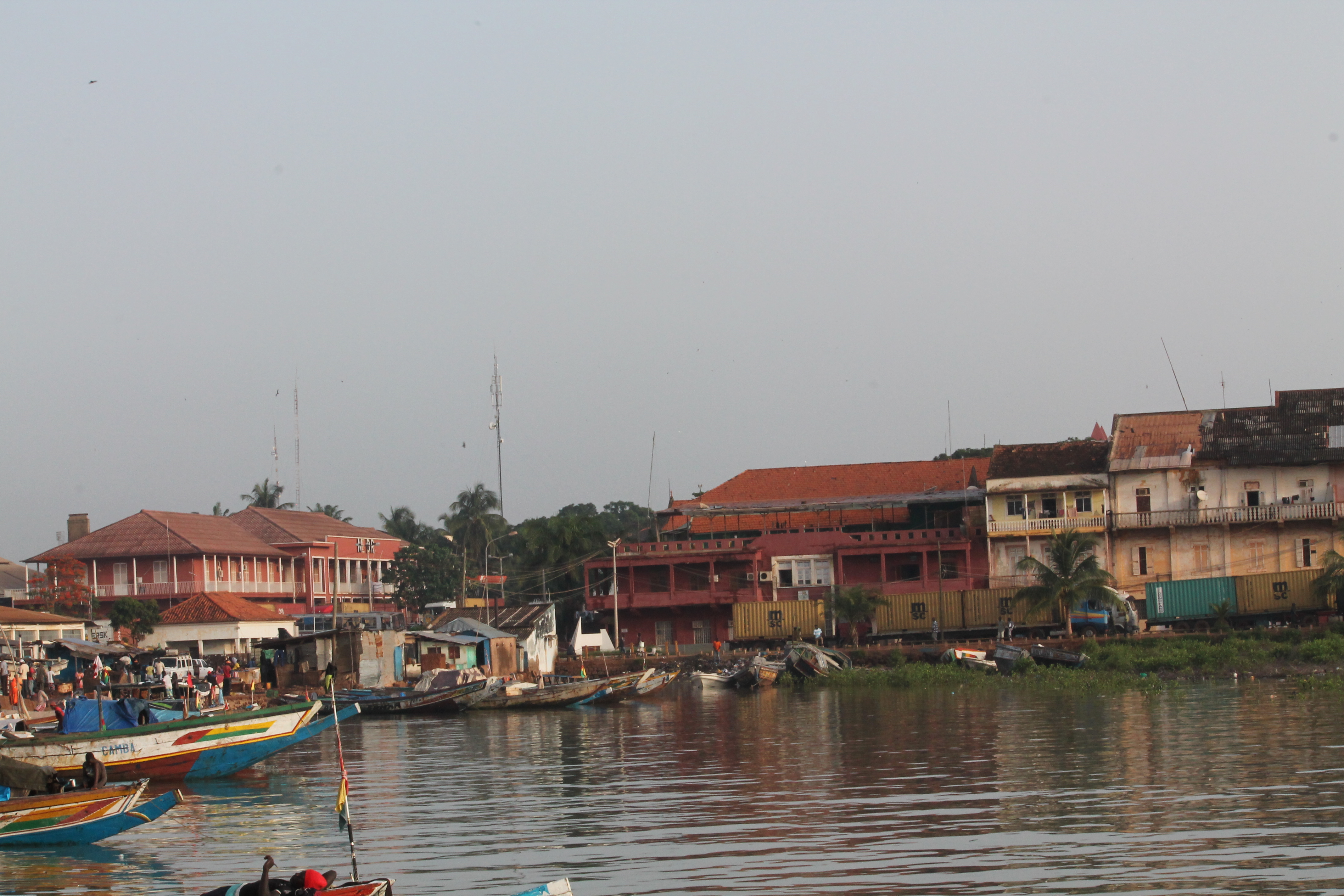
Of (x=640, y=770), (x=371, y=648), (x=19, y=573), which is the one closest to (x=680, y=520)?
(x=371, y=648)

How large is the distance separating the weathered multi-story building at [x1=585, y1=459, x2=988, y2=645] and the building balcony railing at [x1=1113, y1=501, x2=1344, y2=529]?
247 inches

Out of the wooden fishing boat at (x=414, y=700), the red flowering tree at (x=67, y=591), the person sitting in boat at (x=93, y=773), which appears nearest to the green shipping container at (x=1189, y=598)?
the wooden fishing boat at (x=414, y=700)

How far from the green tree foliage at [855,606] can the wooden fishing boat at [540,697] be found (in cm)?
1344

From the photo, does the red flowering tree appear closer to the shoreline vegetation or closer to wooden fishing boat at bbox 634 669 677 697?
wooden fishing boat at bbox 634 669 677 697

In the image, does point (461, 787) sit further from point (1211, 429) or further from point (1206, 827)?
point (1211, 429)

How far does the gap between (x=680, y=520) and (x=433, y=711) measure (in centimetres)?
2556

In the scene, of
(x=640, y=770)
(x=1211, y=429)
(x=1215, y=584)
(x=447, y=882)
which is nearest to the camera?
(x=447, y=882)

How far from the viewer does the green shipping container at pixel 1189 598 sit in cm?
5138

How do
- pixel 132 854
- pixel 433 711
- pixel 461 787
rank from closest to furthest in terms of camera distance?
pixel 132 854 → pixel 461 787 → pixel 433 711

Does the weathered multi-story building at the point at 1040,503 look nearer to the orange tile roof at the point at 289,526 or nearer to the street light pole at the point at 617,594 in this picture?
the street light pole at the point at 617,594

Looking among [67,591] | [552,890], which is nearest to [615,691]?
[67,591]

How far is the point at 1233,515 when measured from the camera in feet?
177

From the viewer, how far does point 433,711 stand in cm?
4288

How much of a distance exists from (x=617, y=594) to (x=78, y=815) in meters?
41.3
